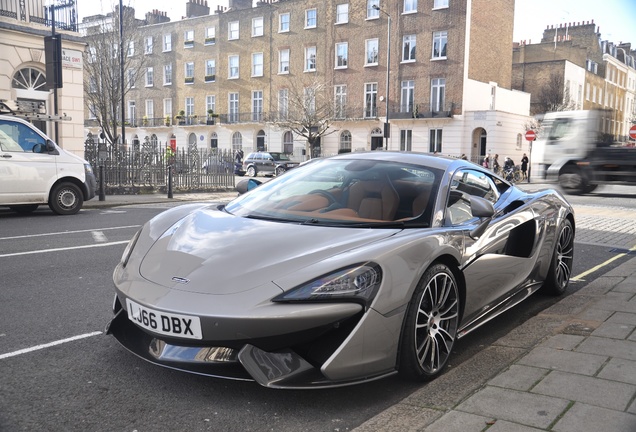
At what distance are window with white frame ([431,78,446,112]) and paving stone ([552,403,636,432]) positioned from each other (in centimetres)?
4313

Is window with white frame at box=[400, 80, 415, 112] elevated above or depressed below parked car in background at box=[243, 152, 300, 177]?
above

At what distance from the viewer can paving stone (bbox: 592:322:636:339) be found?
13.6 feet

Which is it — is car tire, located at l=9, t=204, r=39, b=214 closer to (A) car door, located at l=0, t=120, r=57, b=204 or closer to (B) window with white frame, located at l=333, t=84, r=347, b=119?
(A) car door, located at l=0, t=120, r=57, b=204

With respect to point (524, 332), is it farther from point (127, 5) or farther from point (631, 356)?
point (127, 5)

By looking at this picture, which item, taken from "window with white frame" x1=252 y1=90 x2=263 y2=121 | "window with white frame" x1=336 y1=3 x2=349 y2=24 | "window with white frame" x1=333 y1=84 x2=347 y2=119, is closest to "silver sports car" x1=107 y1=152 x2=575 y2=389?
"window with white frame" x1=333 y1=84 x2=347 y2=119

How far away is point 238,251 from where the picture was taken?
10.9 ft

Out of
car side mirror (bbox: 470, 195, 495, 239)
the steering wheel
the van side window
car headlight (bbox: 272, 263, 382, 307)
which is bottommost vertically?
car headlight (bbox: 272, 263, 382, 307)

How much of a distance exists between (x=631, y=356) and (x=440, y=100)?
42610 mm

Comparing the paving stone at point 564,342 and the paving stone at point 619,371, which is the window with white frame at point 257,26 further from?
the paving stone at point 619,371

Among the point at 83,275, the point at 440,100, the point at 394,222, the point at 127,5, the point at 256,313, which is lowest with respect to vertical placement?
the point at 83,275

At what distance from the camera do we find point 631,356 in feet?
12.1

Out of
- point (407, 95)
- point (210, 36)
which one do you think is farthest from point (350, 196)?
point (210, 36)

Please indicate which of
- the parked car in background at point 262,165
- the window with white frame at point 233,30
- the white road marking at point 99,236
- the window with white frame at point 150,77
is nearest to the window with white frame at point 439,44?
the parked car in background at point 262,165

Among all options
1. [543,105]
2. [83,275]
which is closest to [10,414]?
[83,275]
